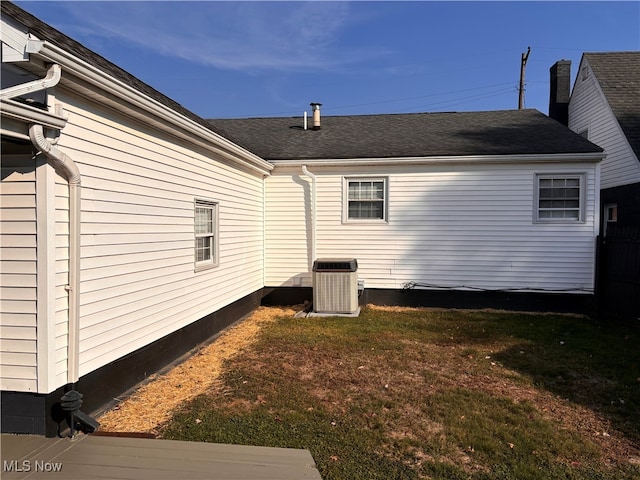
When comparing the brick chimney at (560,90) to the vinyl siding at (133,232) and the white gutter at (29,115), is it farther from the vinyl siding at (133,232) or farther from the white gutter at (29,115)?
the white gutter at (29,115)

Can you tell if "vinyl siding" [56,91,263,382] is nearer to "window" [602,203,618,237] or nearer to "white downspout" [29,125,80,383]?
"white downspout" [29,125,80,383]

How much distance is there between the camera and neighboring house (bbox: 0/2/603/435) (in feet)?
10.5

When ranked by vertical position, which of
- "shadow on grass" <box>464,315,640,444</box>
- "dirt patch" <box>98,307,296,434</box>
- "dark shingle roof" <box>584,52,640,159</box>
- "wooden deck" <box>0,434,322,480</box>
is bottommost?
"dirt patch" <box>98,307,296,434</box>

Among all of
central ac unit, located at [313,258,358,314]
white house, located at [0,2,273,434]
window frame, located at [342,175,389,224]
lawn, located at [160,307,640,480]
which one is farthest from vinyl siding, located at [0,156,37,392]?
window frame, located at [342,175,389,224]

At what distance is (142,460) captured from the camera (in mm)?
2805

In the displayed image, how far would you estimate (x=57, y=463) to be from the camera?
2.79 meters

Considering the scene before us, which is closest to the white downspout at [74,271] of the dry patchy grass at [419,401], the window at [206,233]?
the dry patchy grass at [419,401]

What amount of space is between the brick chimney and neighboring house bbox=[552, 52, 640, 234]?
1.38ft

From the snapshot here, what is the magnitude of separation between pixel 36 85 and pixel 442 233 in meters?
7.83

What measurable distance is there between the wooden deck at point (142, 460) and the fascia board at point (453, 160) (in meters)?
6.90

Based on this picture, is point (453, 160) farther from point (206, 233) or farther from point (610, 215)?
point (610, 215)

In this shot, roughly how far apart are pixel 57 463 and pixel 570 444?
153 inches

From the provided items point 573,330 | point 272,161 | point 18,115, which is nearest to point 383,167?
point 272,161

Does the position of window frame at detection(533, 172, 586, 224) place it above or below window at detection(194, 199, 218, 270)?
above
